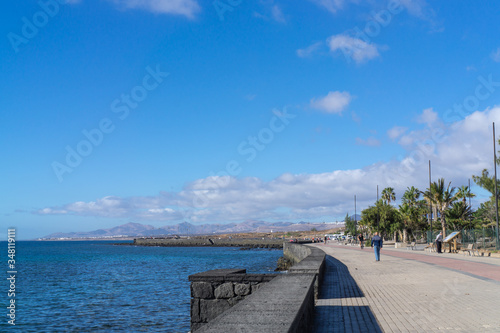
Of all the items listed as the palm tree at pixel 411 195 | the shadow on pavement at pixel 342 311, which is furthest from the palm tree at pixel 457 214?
the shadow on pavement at pixel 342 311

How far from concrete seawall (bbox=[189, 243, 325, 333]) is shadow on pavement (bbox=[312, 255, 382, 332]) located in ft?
1.10

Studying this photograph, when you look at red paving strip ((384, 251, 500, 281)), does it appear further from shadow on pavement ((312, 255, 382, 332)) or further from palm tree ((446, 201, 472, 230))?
palm tree ((446, 201, 472, 230))

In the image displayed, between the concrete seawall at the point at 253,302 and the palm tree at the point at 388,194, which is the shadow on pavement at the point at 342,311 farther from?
the palm tree at the point at 388,194

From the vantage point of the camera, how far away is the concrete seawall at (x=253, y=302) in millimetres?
4324

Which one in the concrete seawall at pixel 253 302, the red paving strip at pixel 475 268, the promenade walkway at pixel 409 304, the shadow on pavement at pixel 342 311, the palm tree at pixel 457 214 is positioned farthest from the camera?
the palm tree at pixel 457 214

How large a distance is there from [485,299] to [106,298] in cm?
2008

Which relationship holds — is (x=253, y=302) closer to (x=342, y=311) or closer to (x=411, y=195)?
(x=342, y=311)

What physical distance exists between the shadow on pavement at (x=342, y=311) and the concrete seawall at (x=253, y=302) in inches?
13.2

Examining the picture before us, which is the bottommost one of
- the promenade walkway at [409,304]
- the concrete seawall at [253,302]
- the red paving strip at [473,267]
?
the red paving strip at [473,267]

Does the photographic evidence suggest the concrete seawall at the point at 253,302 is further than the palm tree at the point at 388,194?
No

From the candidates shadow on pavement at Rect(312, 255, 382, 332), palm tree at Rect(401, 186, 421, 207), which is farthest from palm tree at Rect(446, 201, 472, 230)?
shadow on pavement at Rect(312, 255, 382, 332)

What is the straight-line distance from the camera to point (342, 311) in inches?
346

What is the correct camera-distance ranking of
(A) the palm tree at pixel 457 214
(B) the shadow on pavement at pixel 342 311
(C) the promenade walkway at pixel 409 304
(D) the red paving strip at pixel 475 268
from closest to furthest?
(B) the shadow on pavement at pixel 342 311 < (C) the promenade walkway at pixel 409 304 < (D) the red paving strip at pixel 475 268 < (A) the palm tree at pixel 457 214

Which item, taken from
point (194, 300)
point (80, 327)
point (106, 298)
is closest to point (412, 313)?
point (194, 300)
